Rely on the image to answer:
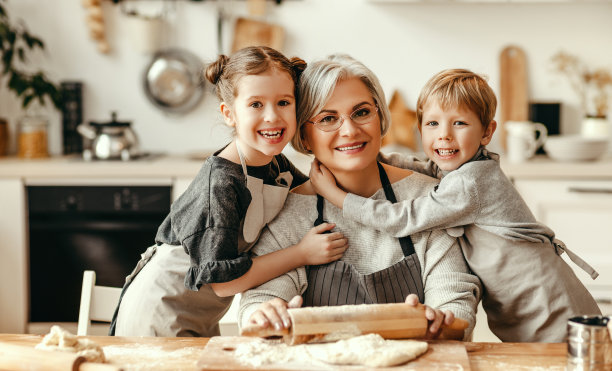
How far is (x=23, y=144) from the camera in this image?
3.61 m

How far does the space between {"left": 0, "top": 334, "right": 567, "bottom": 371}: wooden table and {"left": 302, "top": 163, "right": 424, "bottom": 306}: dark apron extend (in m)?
0.26

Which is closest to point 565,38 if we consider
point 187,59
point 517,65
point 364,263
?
point 517,65

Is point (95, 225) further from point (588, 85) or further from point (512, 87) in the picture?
point (588, 85)

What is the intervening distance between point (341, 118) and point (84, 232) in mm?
2111

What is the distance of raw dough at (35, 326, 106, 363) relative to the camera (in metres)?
1.16

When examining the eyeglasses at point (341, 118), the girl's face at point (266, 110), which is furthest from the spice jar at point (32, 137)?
the eyeglasses at point (341, 118)

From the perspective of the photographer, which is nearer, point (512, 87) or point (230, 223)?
point (230, 223)

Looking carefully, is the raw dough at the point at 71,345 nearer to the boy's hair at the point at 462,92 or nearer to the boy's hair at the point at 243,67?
the boy's hair at the point at 243,67

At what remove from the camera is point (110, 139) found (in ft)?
11.1

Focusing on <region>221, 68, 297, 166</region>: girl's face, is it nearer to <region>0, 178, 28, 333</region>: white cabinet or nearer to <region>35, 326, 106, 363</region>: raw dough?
<region>35, 326, 106, 363</region>: raw dough

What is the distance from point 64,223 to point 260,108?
206 cm

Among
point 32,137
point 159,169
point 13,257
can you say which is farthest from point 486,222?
point 32,137

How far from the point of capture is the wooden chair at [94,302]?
1.72 metres


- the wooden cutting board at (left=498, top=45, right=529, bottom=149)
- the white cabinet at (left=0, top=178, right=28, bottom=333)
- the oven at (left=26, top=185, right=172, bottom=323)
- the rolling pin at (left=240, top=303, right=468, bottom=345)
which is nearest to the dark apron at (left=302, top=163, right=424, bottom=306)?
the rolling pin at (left=240, top=303, right=468, bottom=345)
